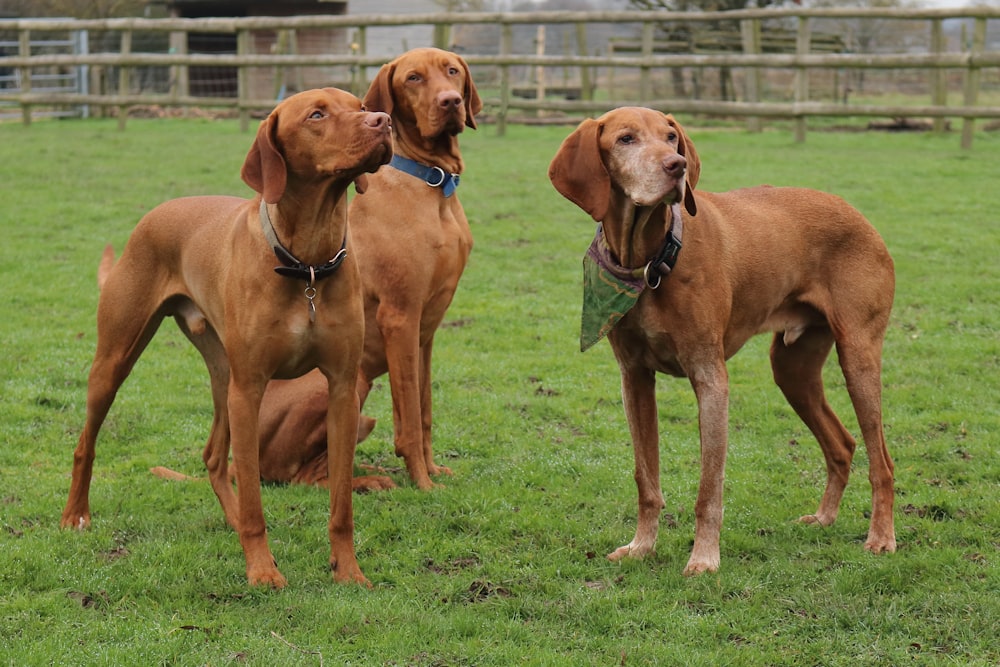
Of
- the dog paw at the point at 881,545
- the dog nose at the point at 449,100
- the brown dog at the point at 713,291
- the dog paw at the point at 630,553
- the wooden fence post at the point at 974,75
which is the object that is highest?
the wooden fence post at the point at 974,75

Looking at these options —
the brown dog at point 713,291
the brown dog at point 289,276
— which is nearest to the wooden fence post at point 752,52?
the brown dog at point 713,291

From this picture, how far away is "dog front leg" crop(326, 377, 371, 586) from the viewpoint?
175 inches

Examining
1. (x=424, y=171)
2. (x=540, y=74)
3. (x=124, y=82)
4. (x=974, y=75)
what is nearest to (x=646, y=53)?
(x=974, y=75)

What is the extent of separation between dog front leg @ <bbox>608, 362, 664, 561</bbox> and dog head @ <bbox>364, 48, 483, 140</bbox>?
1.62m

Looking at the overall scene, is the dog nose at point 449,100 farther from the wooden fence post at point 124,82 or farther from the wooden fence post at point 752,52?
the wooden fence post at point 124,82

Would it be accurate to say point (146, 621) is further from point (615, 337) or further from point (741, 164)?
point (741, 164)

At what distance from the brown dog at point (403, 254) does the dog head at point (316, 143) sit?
4.83ft

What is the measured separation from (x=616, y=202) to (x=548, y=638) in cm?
169

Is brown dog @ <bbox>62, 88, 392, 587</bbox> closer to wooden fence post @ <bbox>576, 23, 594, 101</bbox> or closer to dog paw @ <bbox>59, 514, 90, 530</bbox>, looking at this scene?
dog paw @ <bbox>59, 514, 90, 530</bbox>

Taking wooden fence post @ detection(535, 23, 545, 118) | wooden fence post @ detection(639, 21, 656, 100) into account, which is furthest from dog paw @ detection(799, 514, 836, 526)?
wooden fence post @ detection(535, 23, 545, 118)

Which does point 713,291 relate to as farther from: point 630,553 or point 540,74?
point 540,74

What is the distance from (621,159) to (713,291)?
25.7 inches

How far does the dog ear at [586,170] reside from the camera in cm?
430

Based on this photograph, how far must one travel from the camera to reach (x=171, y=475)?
5723 millimetres
